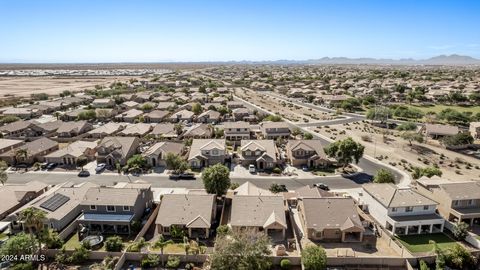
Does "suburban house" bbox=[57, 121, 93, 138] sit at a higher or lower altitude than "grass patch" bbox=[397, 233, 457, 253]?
higher

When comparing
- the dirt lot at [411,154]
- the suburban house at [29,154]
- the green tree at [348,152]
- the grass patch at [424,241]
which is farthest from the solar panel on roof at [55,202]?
the dirt lot at [411,154]

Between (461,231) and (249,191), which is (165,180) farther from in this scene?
(461,231)

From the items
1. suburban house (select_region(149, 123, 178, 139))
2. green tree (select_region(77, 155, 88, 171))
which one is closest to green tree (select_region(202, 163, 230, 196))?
green tree (select_region(77, 155, 88, 171))

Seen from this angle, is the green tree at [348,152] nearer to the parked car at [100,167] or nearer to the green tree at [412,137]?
the green tree at [412,137]

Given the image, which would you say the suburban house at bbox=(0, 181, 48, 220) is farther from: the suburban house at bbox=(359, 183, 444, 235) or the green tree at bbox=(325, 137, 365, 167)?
the green tree at bbox=(325, 137, 365, 167)

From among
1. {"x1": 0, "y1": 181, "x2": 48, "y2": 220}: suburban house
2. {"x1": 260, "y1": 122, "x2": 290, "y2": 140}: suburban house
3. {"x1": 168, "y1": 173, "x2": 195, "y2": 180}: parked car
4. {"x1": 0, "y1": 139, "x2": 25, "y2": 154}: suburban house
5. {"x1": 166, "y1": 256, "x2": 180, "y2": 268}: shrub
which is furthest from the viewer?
{"x1": 260, "y1": 122, "x2": 290, "y2": 140}: suburban house
